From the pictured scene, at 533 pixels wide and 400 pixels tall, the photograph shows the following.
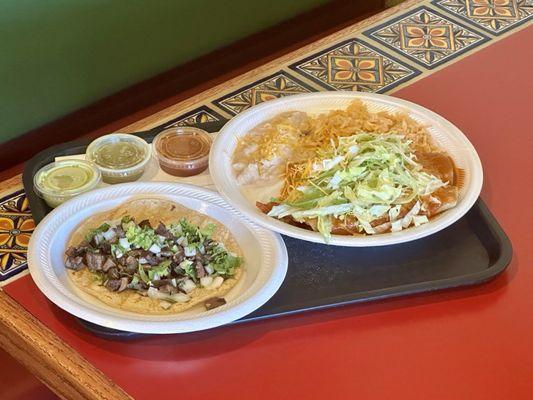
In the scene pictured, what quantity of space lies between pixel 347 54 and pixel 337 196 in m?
0.73

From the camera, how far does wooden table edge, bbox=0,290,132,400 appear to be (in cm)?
114

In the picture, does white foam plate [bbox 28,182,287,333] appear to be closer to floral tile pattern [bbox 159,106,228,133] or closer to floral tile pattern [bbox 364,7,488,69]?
floral tile pattern [bbox 159,106,228,133]

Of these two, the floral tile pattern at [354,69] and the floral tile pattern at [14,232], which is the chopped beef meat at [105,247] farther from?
the floral tile pattern at [354,69]

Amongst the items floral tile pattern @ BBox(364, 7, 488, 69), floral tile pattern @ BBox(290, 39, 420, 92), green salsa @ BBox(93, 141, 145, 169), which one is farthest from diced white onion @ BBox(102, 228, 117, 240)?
floral tile pattern @ BBox(364, 7, 488, 69)

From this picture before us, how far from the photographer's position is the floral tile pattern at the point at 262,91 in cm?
181

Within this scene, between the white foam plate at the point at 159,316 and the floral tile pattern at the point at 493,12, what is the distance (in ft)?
3.73

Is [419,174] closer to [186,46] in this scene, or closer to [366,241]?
[366,241]

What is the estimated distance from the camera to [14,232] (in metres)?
1.42

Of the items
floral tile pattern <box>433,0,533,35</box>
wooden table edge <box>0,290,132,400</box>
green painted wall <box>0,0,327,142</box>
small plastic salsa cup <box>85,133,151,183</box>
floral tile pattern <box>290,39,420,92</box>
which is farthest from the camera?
green painted wall <box>0,0,327,142</box>

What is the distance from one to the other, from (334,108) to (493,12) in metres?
0.82

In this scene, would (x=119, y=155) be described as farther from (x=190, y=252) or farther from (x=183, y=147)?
(x=190, y=252)

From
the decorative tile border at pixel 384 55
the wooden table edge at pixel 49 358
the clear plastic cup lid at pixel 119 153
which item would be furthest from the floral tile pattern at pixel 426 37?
the wooden table edge at pixel 49 358

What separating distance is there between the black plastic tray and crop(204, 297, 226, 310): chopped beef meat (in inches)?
Result: 1.9

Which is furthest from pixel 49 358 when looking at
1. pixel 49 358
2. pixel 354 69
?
pixel 354 69
